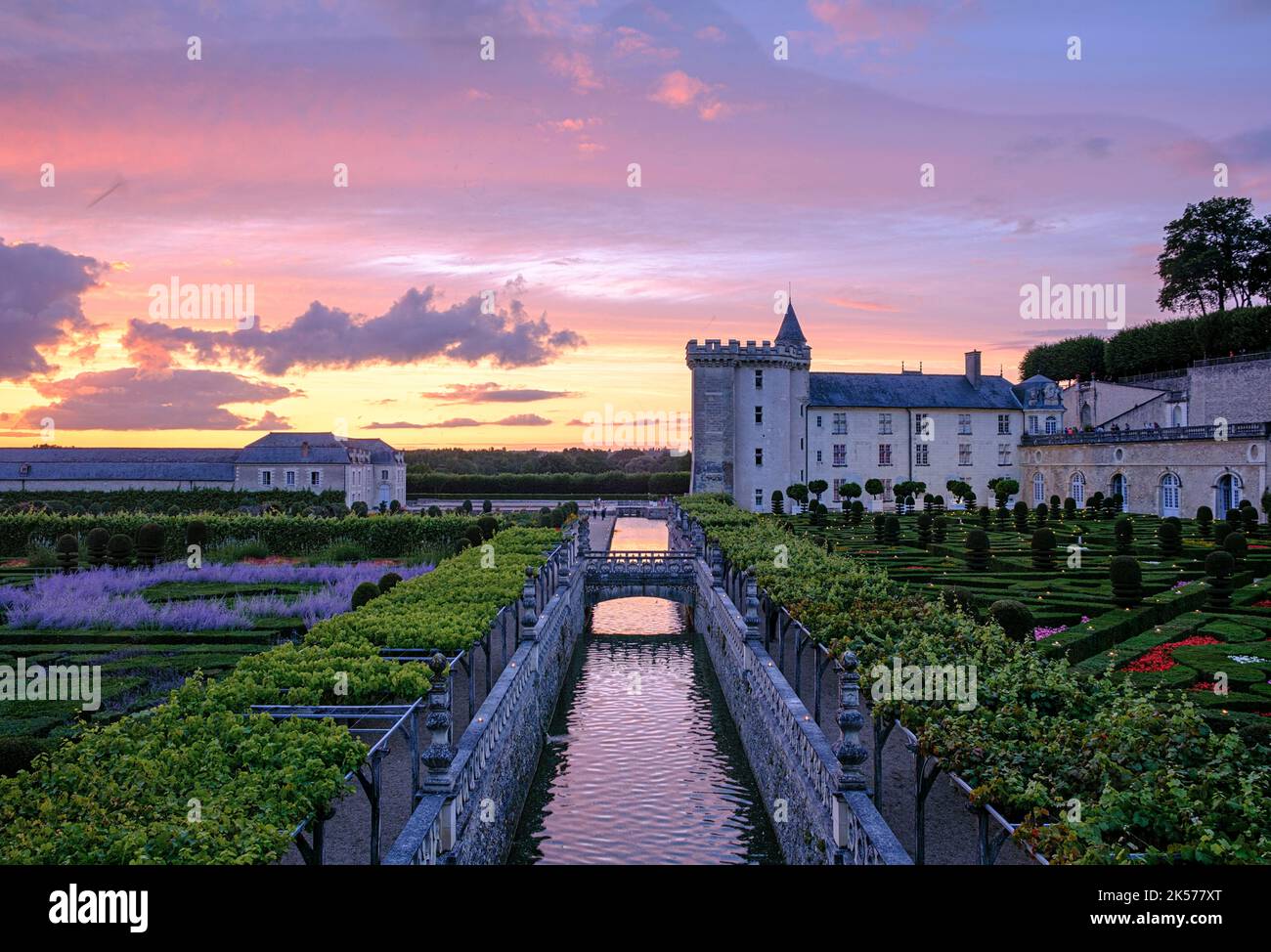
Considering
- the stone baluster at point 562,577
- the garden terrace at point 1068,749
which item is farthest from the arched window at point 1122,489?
the garden terrace at point 1068,749

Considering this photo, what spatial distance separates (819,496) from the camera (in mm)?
68312

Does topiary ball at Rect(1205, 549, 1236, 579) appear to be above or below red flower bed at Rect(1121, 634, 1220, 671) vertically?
above

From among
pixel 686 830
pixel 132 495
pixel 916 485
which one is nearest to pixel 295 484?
pixel 132 495

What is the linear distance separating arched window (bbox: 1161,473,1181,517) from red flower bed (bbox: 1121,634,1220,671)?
3786 cm

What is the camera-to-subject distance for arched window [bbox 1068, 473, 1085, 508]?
201 ft

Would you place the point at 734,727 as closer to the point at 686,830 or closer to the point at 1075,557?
the point at 686,830

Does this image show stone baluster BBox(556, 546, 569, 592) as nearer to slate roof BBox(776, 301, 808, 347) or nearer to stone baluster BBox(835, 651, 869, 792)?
stone baluster BBox(835, 651, 869, 792)

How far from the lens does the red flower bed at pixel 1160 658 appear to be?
58.6 feet

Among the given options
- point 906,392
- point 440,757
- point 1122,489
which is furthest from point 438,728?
point 906,392

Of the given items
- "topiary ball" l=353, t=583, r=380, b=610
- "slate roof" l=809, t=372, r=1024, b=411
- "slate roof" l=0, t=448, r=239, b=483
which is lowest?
"topiary ball" l=353, t=583, r=380, b=610

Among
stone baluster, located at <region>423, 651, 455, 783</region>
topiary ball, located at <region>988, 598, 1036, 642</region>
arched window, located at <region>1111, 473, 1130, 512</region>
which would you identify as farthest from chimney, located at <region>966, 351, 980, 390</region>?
stone baluster, located at <region>423, 651, 455, 783</region>

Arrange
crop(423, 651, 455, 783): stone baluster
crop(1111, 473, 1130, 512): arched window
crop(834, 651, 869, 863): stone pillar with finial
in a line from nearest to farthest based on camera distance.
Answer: crop(423, 651, 455, 783): stone baluster < crop(834, 651, 869, 863): stone pillar with finial < crop(1111, 473, 1130, 512): arched window

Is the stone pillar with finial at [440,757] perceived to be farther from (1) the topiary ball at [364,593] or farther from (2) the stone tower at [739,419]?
(2) the stone tower at [739,419]
